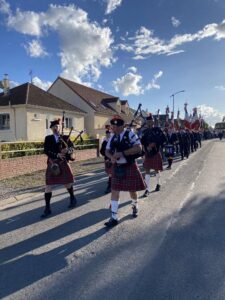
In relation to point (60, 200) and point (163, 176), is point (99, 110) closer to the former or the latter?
point (163, 176)

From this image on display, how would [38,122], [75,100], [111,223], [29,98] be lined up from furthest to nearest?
[75,100] < [38,122] < [29,98] < [111,223]

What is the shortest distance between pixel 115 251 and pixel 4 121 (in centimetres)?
2226

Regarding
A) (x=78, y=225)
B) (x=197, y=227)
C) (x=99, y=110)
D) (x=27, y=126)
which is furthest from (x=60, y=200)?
(x=99, y=110)

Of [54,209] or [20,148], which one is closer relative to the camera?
[54,209]

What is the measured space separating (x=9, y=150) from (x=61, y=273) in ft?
30.3

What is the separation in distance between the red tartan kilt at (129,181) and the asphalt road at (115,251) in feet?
1.96

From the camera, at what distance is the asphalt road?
11.6ft

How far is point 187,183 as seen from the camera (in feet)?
33.6

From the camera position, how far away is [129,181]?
5934 mm

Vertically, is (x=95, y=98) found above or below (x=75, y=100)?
above

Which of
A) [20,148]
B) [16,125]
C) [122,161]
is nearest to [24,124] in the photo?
[16,125]

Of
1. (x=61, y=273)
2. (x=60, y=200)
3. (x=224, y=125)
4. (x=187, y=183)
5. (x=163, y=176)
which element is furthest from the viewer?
(x=224, y=125)

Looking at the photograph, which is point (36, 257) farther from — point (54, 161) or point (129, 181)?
point (54, 161)

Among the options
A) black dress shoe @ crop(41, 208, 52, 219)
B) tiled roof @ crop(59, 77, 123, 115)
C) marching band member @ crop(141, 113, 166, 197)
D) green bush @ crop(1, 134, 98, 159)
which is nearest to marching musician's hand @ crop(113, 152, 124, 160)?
black dress shoe @ crop(41, 208, 52, 219)
